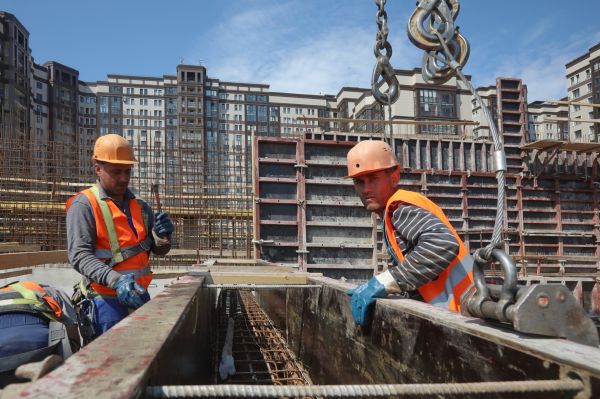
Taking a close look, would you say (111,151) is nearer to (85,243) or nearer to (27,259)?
(85,243)

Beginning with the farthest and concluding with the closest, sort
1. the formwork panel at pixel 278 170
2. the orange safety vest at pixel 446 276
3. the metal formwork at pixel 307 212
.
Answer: the formwork panel at pixel 278 170 < the metal formwork at pixel 307 212 < the orange safety vest at pixel 446 276

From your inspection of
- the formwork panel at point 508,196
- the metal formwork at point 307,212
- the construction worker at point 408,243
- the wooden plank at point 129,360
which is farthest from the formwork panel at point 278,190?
the wooden plank at point 129,360

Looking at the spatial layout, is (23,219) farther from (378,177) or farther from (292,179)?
(378,177)

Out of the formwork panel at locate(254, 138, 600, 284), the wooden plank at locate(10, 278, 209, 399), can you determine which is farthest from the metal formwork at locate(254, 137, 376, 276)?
the wooden plank at locate(10, 278, 209, 399)

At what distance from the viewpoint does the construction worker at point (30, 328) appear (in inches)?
71.9

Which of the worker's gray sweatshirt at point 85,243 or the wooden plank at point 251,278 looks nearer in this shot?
the worker's gray sweatshirt at point 85,243

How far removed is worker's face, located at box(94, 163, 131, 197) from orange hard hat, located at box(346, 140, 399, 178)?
173 cm

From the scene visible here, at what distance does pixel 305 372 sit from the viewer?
4.27m

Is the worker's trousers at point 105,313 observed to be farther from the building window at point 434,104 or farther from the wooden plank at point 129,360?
the building window at point 434,104

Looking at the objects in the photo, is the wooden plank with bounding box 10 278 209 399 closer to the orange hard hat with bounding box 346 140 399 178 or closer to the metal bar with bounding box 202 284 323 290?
the orange hard hat with bounding box 346 140 399 178

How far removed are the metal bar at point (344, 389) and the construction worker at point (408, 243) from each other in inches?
46.6

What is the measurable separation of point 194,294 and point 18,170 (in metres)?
18.6

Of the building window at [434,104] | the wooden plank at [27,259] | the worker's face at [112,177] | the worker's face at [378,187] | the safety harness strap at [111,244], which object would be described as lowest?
the wooden plank at [27,259]

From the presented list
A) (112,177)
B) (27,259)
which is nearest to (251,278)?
(112,177)
